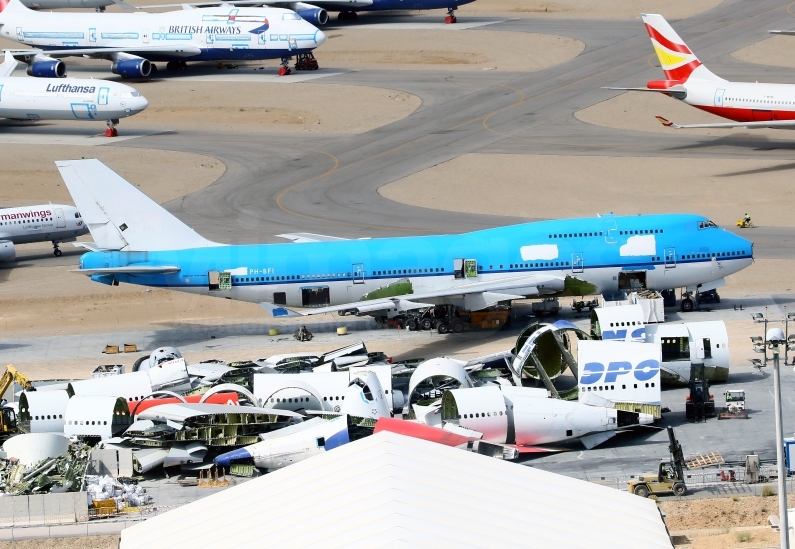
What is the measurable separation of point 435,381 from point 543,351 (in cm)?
613

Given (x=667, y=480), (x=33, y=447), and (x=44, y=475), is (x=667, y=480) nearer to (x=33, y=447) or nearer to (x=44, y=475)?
(x=44, y=475)

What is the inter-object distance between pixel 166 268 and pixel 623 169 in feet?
134

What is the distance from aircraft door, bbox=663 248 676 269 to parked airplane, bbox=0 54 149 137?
55820 millimetres

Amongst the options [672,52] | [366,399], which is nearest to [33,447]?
[366,399]

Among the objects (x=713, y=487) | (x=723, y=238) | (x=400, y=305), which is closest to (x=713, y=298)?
(x=723, y=238)

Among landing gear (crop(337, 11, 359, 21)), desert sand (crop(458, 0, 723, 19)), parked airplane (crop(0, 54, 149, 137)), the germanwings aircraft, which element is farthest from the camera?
landing gear (crop(337, 11, 359, 21))

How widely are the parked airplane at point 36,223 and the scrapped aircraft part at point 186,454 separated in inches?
1409

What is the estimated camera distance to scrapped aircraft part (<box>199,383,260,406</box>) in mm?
53250

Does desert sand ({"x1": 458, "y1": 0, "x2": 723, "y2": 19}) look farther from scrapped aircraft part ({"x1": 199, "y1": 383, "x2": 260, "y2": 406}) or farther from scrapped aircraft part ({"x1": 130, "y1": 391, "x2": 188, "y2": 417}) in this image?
scrapped aircraft part ({"x1": 199, "y1": 383, "x2": 260, "y2": 406})

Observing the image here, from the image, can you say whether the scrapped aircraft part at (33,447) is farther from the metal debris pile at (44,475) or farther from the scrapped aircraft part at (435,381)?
the scrapped aircraft part at (435,381)

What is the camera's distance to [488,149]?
333 feet

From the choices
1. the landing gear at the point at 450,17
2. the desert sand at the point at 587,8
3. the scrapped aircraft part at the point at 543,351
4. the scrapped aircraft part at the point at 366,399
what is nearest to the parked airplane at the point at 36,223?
the scrapped aircraft part at the point at 366,399

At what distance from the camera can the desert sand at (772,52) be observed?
124 metres

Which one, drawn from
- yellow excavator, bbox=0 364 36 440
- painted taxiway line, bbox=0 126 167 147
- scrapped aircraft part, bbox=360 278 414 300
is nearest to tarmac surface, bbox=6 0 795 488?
painted taxiway line, bbox=0 126 167 147
